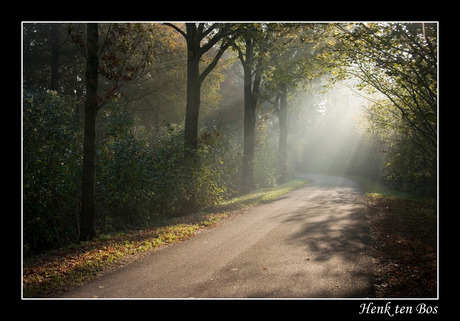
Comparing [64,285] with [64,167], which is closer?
[64,285]

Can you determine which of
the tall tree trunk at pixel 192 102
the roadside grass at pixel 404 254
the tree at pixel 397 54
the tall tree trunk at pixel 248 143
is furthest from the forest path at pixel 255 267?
the tall tree trunk at pixel 248 143

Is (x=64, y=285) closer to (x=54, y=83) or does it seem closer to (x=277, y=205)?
(x=277, y=205)

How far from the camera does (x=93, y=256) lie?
24.6 feet

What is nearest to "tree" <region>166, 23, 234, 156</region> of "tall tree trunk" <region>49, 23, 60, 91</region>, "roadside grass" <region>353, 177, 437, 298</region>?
"roadside grass" <region>353, 177, 437, 298</region>

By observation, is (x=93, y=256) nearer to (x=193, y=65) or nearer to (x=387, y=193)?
(x=193, y=65)

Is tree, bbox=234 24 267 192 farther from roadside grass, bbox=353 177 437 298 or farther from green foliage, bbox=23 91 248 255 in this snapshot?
roadside grass, bbox=353 177 437 298

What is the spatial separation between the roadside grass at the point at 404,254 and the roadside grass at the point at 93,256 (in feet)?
16.2

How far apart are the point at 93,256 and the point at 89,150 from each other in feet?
9.55

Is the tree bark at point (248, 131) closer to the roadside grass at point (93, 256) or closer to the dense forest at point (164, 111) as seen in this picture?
the dense forest at point (164, 111)

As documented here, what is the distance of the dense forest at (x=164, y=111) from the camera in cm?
903

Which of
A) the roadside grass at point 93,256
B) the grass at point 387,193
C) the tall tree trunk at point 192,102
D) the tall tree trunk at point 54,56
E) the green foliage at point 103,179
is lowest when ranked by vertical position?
the grass at point 387,193

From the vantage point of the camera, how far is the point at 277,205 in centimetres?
1600

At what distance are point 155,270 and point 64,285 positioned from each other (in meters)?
1.55
